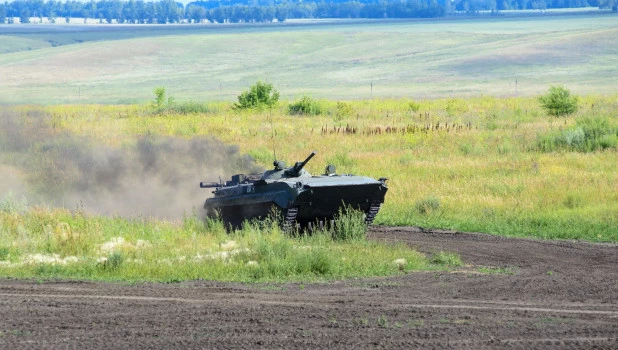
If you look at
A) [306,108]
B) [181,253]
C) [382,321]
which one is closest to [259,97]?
[306,108]

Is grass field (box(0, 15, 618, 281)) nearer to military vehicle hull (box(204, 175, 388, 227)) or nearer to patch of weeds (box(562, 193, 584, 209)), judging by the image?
patch of weeds (box(562, 193, 584, 209))

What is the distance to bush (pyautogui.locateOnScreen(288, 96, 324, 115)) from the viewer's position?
54581 millimetres

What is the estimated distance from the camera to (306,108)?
5472 cm

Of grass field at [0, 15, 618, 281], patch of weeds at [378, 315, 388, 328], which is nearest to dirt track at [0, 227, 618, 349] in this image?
patch of weeds at [378, 315, 388, 328]

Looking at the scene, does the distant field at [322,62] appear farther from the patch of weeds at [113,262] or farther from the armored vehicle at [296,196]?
the patch of weeds at [113,262]

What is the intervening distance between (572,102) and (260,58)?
88.0 metres

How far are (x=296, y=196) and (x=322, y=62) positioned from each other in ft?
369

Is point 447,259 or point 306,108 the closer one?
point 447,259

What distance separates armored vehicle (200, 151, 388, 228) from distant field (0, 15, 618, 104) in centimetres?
6526

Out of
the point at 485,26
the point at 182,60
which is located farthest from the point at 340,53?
the point at 485,26

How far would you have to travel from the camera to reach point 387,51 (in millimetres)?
136125

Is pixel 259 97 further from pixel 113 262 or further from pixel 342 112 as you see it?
pixel 113 262

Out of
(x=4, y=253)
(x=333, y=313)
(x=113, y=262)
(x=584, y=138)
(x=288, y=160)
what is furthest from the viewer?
(x=584, y=138)

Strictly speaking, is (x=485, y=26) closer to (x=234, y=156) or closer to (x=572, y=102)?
(x=572, y=102)
